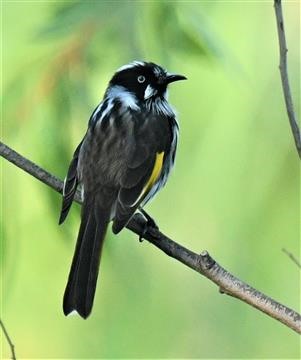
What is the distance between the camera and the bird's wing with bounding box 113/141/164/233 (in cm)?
397

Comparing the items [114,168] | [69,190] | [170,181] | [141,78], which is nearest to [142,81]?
[141,78]

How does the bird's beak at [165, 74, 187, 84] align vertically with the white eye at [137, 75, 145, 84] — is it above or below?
above

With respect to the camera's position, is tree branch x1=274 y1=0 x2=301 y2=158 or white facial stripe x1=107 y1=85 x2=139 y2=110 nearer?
tree branch x1=274 y1=0 x2=301 y2=158

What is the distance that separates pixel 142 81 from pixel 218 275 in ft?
5.19

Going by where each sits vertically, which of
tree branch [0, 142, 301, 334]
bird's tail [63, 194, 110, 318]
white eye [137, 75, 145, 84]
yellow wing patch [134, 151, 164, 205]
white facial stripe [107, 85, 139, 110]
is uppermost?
white eye [137, 75, 145, 84]

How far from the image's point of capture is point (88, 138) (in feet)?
14.4

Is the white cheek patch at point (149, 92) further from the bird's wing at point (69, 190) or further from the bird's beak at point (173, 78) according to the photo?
the bird's wing at point (69, 190)

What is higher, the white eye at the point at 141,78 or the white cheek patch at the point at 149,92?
the white eye at the point at 141,78

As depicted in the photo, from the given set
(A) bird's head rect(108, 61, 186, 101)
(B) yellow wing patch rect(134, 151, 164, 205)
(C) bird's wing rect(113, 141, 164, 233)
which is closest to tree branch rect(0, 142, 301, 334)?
(C) bird's wing rect(113, 141, 164, 233)

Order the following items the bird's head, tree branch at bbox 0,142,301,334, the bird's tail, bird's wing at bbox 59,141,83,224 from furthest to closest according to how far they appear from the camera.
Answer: the bird's head
bird's wing at bbox 59,141,83,224
the bird's tail
tree branch at bbox 0,142,301,334

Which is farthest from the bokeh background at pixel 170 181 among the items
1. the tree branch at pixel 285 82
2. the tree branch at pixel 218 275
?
the tree branch at pixel 285 82

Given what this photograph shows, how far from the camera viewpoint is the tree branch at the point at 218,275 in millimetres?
3268

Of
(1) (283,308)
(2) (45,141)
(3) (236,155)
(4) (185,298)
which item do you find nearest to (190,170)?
(3) (236,155)

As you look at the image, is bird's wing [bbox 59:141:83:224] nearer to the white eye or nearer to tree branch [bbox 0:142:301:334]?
tree branch [bbox 0:142:301:334]
